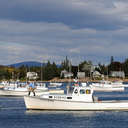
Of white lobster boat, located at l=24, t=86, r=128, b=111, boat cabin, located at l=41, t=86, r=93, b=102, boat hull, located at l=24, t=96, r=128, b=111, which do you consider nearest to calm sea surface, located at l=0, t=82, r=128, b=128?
boat hull, located at l=24, t=96, r=128, b=111

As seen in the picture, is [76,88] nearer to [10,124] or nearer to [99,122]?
[99,122]

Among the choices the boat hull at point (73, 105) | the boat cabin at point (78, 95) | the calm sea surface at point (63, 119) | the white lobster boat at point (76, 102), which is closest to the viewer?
the calm sea surface at point (63, 119)

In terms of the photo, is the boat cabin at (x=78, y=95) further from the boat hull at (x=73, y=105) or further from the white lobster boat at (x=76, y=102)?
the boat hull at (x=73, y=105)

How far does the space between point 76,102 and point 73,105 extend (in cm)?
67

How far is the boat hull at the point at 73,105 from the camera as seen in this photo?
59125 mm

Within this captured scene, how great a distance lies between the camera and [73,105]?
59.2 m

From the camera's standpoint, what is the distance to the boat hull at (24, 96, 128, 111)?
59.1 metres

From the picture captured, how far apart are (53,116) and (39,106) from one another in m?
4.94

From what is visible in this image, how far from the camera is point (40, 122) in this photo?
169 feet

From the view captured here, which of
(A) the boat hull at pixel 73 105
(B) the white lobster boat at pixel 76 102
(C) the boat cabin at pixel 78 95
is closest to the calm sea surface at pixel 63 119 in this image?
(A) the boat hull at pixel 73 105

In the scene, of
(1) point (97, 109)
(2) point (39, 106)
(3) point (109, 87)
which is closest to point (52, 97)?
(2) point (39, 106)

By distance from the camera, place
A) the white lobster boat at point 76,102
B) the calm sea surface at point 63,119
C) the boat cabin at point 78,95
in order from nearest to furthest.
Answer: the calm sea surface at point 63,119 → the boat cabin at point 78,95 → the white lobster boat at point 76,102

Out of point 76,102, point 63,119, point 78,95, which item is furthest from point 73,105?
point 63,119

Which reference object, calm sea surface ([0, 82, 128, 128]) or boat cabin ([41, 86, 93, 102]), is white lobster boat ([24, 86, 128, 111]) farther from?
calm sea surface ([0, 82, 128, 128])
